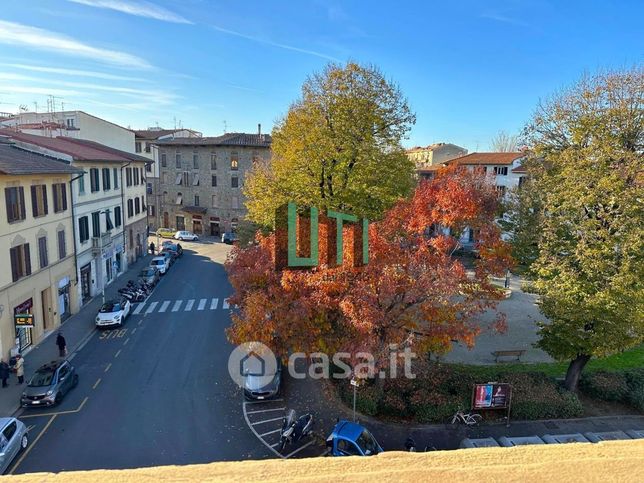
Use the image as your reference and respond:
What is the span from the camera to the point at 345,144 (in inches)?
932

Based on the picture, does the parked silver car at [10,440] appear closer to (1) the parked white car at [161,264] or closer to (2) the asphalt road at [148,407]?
(2) the asphalt road at [148,407]

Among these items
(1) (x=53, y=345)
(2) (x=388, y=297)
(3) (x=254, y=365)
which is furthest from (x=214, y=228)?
(2) (x=388, y=297)

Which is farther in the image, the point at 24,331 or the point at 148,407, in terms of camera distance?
the point at 24,331

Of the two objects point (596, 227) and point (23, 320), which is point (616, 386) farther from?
point (23, 320)

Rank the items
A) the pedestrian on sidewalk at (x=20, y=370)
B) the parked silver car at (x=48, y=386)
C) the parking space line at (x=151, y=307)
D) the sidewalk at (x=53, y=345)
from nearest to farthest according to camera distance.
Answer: the parked silver car at (x=48, y=386) < the sidewalk at (x=53, y=345) < the pedestrian on sidewalk at (x=20, y=370) < the parking space line at (x=151, y=307)

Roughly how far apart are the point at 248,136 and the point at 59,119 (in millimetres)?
20592

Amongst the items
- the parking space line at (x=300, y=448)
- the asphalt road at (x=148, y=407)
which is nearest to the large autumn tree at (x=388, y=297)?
the parking space line at (x=300, y=448)

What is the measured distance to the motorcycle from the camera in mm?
14578

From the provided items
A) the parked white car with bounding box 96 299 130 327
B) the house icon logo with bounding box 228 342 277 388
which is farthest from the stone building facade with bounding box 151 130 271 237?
the house icon logo with bounding box 228 342 277 388

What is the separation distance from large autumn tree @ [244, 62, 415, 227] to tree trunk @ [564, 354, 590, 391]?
10943 mm

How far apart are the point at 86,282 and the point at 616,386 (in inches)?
1196

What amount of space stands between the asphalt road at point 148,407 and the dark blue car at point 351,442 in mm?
2351

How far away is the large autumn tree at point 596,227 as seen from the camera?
51.3 ft

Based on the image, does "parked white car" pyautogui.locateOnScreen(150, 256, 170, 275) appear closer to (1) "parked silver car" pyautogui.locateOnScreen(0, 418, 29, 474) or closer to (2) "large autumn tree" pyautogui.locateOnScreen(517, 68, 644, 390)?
(1) "parked silver car" pyautogui.locateOnScreen(0, 418, 29, 474)
